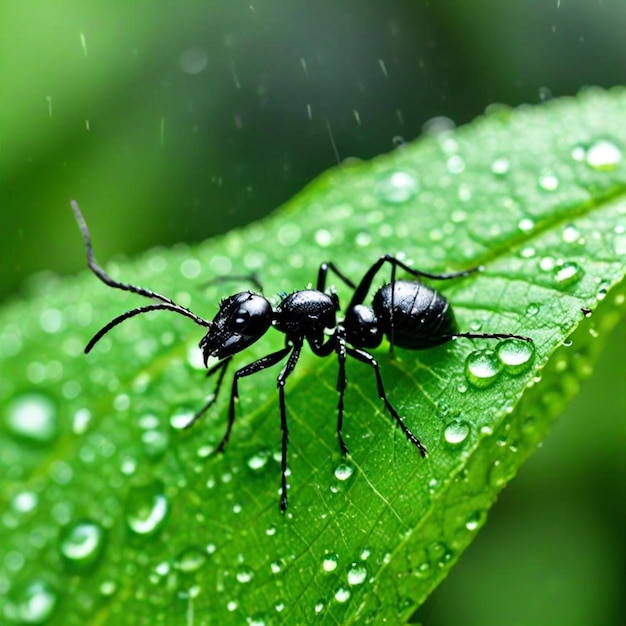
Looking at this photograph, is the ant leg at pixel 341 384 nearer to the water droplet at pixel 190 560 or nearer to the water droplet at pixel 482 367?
the water droplet at pixel 482 367

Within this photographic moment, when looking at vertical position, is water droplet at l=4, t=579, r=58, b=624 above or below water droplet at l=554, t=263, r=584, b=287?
below

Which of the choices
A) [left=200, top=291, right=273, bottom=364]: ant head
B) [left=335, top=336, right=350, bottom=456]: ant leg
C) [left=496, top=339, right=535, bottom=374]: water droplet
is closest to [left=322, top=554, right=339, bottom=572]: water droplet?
[left=335, top=336, right=350, bottom=456]: ant leg

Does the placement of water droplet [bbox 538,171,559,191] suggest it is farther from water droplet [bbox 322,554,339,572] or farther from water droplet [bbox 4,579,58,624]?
water droplet [bbox 4,579,58,624]

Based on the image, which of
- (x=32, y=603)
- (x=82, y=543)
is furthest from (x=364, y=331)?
(x=32, y=603)

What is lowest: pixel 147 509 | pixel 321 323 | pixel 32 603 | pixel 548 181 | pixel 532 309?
pixel 32 603

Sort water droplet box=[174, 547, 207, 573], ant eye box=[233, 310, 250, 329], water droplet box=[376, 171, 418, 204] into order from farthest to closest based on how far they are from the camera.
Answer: water droplet box=[376, 171, 418, 204]
ant eye box=[233, 310, 250, 329]
water droplet box=[174, 547, 207, 573]

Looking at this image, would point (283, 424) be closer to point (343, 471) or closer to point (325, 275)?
point (343, 471)

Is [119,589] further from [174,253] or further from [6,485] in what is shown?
[174,253]
